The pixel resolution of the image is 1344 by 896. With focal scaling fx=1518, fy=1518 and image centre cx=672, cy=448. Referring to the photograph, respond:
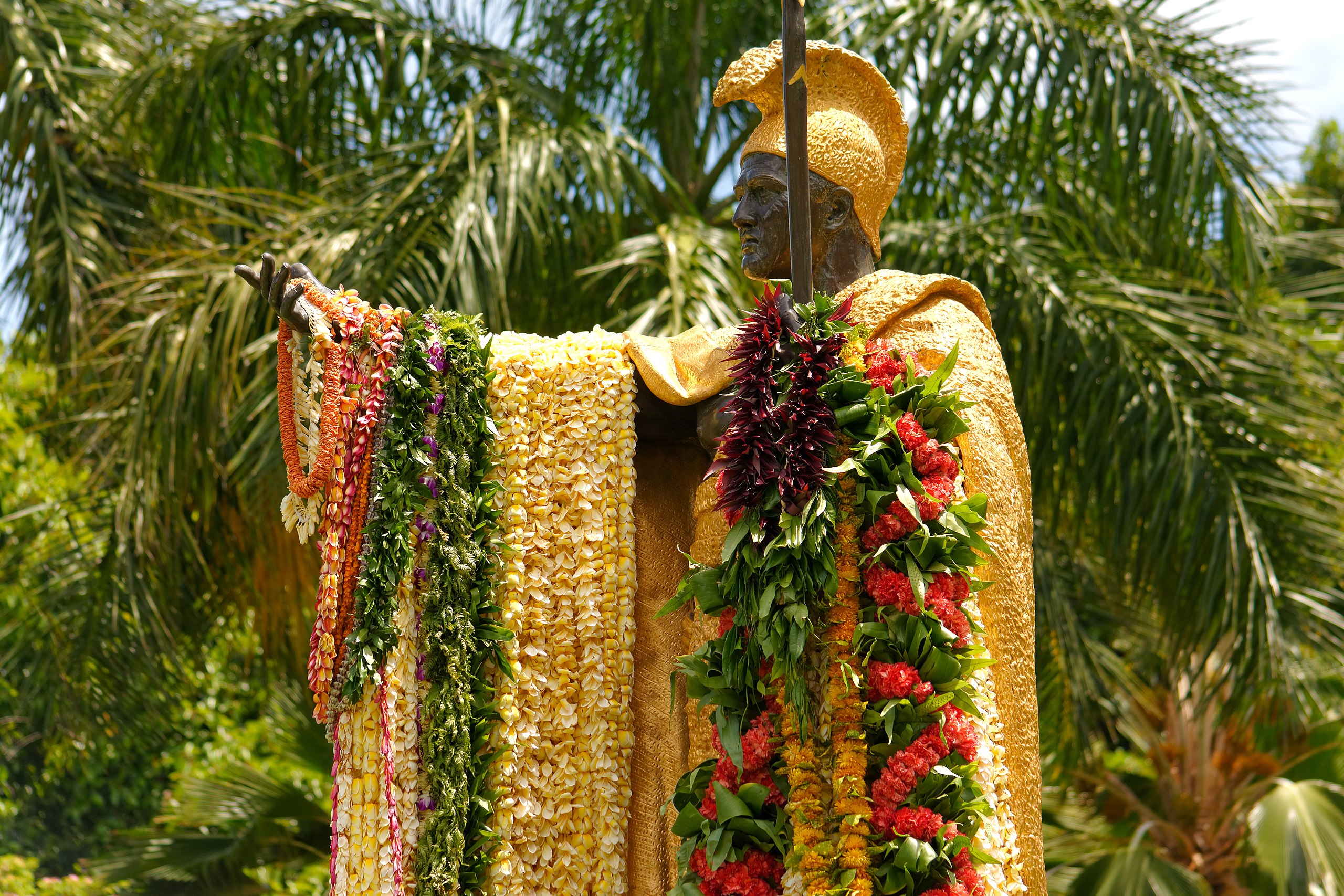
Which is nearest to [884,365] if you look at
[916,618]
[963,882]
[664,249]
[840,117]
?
[916,618]

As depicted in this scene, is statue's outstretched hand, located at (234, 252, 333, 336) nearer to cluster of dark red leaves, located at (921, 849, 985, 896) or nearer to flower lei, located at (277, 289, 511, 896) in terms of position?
flower lei, located at (277, 289, 511, 896)

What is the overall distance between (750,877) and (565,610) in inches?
33.1

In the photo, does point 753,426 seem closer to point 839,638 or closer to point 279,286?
point 839,638

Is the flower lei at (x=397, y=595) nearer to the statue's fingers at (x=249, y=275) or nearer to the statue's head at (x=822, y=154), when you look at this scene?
the statue's fingers at (x=249, y=275)

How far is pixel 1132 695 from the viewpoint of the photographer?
10.1m

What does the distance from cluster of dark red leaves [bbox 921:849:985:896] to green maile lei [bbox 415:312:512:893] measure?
42.8 inches

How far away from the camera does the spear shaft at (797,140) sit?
11.1 feet

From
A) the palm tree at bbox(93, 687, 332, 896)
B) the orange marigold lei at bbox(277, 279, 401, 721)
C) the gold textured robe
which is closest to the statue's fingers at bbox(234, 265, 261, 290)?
the orange marigold lei at bbox(277, 279, 401, 721)

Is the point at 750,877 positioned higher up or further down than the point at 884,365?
further down

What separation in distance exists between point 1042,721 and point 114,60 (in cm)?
676

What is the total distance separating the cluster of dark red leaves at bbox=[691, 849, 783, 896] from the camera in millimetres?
3201

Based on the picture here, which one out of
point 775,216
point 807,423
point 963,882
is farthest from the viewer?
point 775,216

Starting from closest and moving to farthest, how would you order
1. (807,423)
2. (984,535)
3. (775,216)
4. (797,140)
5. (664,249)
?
(807,423) → (797,140) → (984,535) → (775,216) → (664,249)

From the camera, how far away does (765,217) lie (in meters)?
3.88
